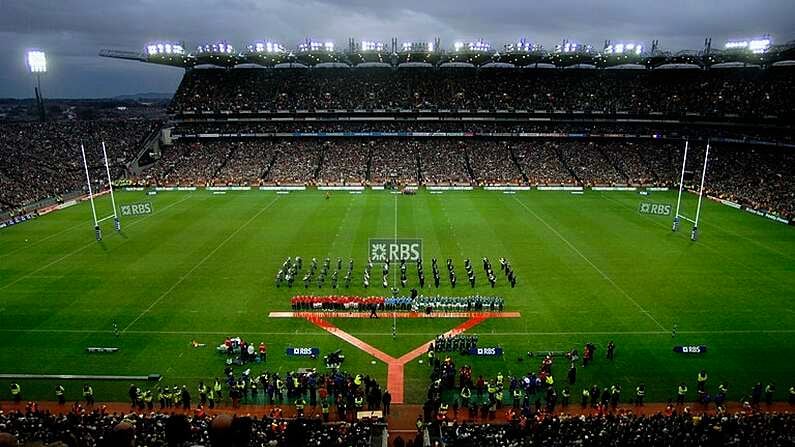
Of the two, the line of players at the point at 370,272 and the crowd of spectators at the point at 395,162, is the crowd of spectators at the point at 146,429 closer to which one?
the line of players at the point at 370,272

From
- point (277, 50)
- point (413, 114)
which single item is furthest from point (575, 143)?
point (277, 50)

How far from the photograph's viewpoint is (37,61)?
6106cm

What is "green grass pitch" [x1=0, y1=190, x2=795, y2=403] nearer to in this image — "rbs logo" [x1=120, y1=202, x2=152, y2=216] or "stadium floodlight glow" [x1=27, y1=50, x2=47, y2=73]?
"rbs logo" [x1=120, y1=202, x2=152, y2=216]

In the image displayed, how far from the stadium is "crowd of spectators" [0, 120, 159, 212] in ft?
1.44

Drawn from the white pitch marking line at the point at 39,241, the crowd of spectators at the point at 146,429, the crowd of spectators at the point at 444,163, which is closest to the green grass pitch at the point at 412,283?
the white pitch marking line at the point at 39,241

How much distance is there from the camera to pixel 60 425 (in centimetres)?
1429

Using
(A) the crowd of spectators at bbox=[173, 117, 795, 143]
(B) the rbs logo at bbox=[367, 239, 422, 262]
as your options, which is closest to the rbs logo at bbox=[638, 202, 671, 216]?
(B) the rbs logo at bbox=[367, 239, 422, 262]

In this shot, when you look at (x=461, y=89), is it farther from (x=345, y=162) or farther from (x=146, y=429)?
(x=146, y=429)

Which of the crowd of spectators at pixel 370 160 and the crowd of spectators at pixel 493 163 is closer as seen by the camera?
the crowd of spectators at pixel 370 160

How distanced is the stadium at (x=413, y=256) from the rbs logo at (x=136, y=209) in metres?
0.26

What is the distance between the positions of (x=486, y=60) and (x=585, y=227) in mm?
41359

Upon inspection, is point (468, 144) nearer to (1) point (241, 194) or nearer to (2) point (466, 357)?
(1) point (241, 194)

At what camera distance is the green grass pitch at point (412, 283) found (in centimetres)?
2086

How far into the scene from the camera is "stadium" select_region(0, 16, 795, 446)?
58.8 ft
